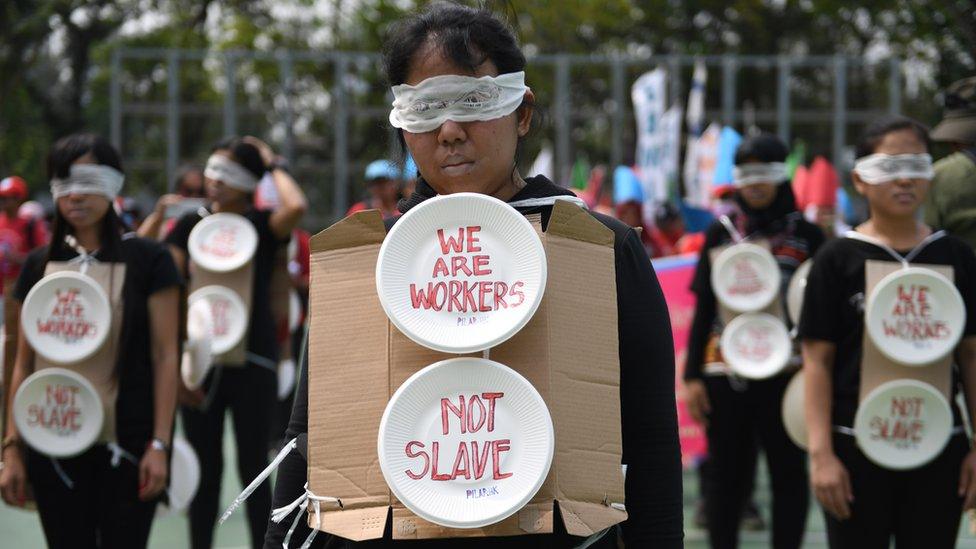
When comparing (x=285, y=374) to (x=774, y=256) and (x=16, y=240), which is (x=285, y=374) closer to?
(x=774, y=256)

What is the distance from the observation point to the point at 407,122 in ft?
Result: 8.54

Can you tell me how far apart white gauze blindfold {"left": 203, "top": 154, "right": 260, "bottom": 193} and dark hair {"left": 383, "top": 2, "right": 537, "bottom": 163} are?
4587mm

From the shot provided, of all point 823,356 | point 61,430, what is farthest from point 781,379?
point 61,430

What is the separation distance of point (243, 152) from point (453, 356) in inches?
195

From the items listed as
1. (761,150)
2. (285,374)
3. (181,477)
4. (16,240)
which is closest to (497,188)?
(181,477)

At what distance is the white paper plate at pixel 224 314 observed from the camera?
6.89m

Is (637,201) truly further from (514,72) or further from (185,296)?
(514,72)

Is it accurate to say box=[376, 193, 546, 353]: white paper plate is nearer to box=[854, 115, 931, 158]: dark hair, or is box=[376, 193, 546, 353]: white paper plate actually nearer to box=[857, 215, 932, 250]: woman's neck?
box=[857, 215, 932, 250]: woman's neck

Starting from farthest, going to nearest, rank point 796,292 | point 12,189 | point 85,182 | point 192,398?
1. point 12,189
2. point 192,398
3. point 796,292
4. point 85,182

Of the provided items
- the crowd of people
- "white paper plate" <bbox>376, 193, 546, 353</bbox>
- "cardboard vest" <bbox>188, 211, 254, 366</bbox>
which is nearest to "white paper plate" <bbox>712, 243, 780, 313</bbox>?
the crowd of people

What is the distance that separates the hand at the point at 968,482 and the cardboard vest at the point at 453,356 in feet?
8.58

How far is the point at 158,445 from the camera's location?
4973 mm

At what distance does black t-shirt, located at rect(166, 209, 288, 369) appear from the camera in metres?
7.04

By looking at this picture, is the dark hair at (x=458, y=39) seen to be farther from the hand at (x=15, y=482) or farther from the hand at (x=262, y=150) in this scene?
the hand at (x=262, y=150)
